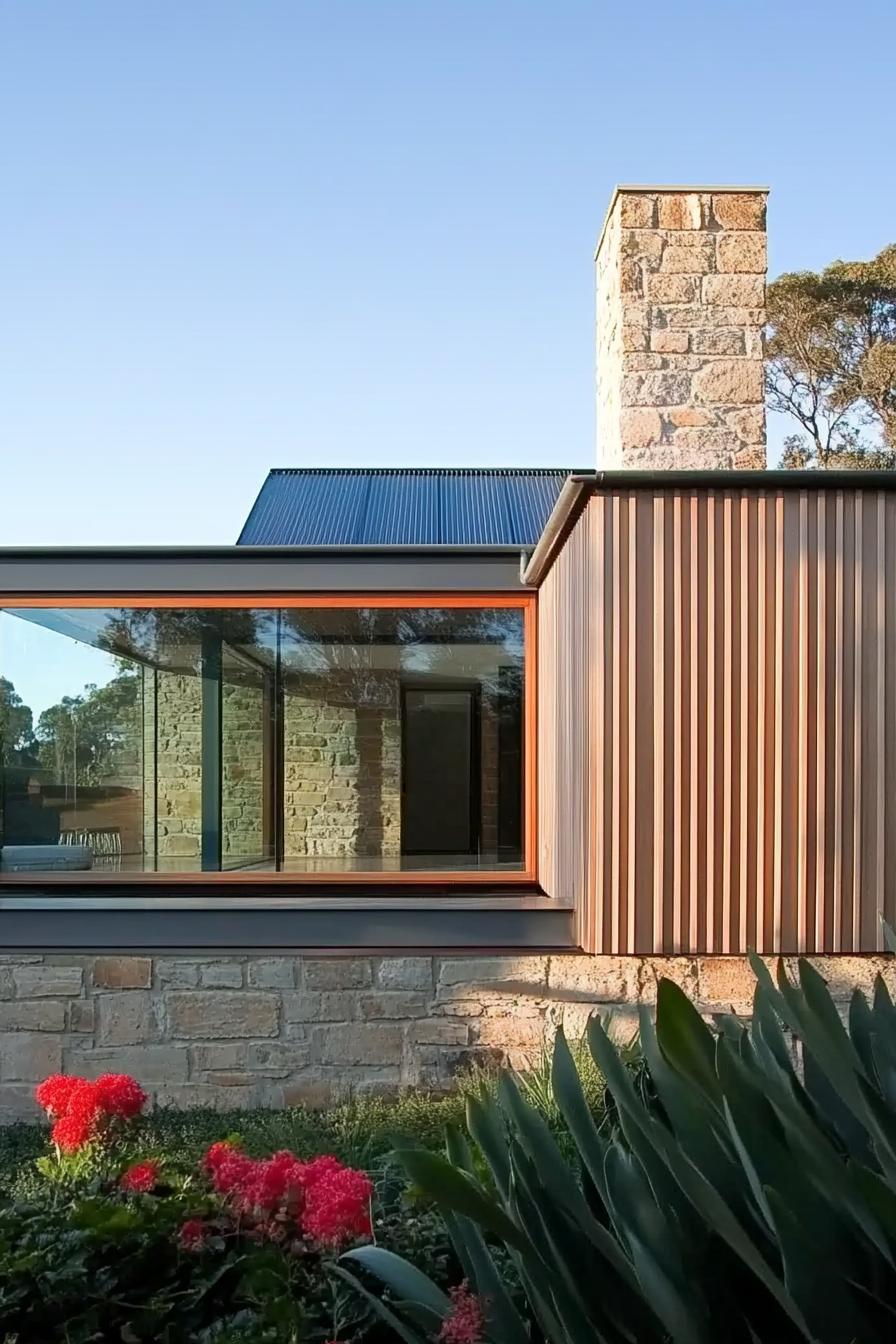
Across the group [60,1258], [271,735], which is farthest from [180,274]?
[60,1258]

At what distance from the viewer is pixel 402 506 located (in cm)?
1333

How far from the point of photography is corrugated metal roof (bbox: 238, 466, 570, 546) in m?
12.0

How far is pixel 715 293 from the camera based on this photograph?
7625mm

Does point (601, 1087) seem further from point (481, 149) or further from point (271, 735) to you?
point (481, 149)

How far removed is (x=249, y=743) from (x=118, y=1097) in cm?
489

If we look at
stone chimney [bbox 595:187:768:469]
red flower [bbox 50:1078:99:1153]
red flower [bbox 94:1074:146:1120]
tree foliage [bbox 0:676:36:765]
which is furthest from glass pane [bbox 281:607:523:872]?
red flower [bbox 50:1078:99:1153]

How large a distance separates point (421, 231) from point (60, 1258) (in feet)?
48.2

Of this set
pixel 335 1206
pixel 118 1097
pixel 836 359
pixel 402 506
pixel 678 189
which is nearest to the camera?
pixel 335 1206

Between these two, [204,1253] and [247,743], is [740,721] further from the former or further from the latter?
[247,743]

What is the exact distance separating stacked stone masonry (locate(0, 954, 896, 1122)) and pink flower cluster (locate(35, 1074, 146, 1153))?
90.4 inches

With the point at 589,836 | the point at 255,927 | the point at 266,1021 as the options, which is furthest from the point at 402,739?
the point at 589,836

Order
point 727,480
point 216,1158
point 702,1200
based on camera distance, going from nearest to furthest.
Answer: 1. point 702,1200
2. point 216,1158
3. point 727,480

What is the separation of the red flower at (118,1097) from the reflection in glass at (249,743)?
4285mm

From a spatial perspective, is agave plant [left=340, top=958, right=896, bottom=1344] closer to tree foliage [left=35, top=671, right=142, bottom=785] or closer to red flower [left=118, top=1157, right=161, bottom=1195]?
red flower [left=118, top=1157, right=161, bottom=1195]
